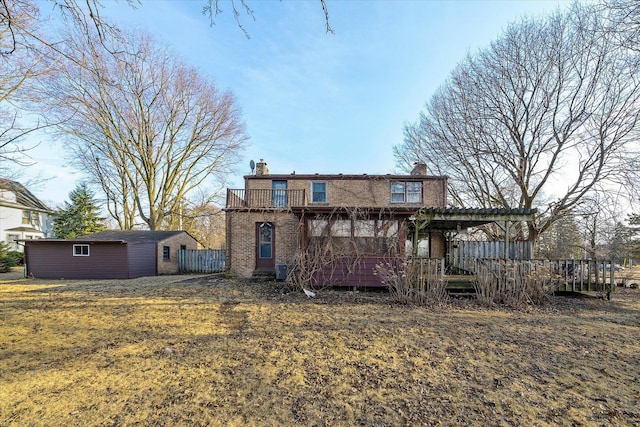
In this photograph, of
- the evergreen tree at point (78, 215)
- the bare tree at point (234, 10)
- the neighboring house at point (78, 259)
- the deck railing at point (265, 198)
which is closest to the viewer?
the bare tree at point (234, 10)

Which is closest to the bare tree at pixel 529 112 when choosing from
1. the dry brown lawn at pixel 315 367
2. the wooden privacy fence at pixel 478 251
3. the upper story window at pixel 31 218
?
the wooden privacy fence at pixel 478 251

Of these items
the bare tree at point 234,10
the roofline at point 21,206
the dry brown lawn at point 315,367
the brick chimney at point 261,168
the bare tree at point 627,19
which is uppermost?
the bare tree at point 627,19

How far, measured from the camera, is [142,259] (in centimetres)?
1616

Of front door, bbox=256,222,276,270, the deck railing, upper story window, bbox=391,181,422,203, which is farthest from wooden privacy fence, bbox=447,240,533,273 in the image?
front door, bbox=256,222,276,270

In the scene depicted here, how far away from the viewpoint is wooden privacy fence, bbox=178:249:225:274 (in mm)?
18484

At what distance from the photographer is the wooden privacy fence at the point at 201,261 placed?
1848 centimetres

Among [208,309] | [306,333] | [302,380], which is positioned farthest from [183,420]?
[208,309]

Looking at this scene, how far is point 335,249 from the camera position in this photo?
10.7 metres

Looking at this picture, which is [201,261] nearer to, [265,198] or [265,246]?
[265,246]

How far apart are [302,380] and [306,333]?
1.83 m

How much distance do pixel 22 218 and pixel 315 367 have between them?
112ft

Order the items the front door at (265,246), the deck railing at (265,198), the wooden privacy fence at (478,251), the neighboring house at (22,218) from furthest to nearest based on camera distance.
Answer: the neighboring house at (22,218)
the front door at (265,246)
the deck railing at (265,198)
the wooden privacy fence at (478,251)

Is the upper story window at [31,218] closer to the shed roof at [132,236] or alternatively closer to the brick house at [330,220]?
the shed roof at [132,236]

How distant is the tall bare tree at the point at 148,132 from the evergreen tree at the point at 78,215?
1318mm
